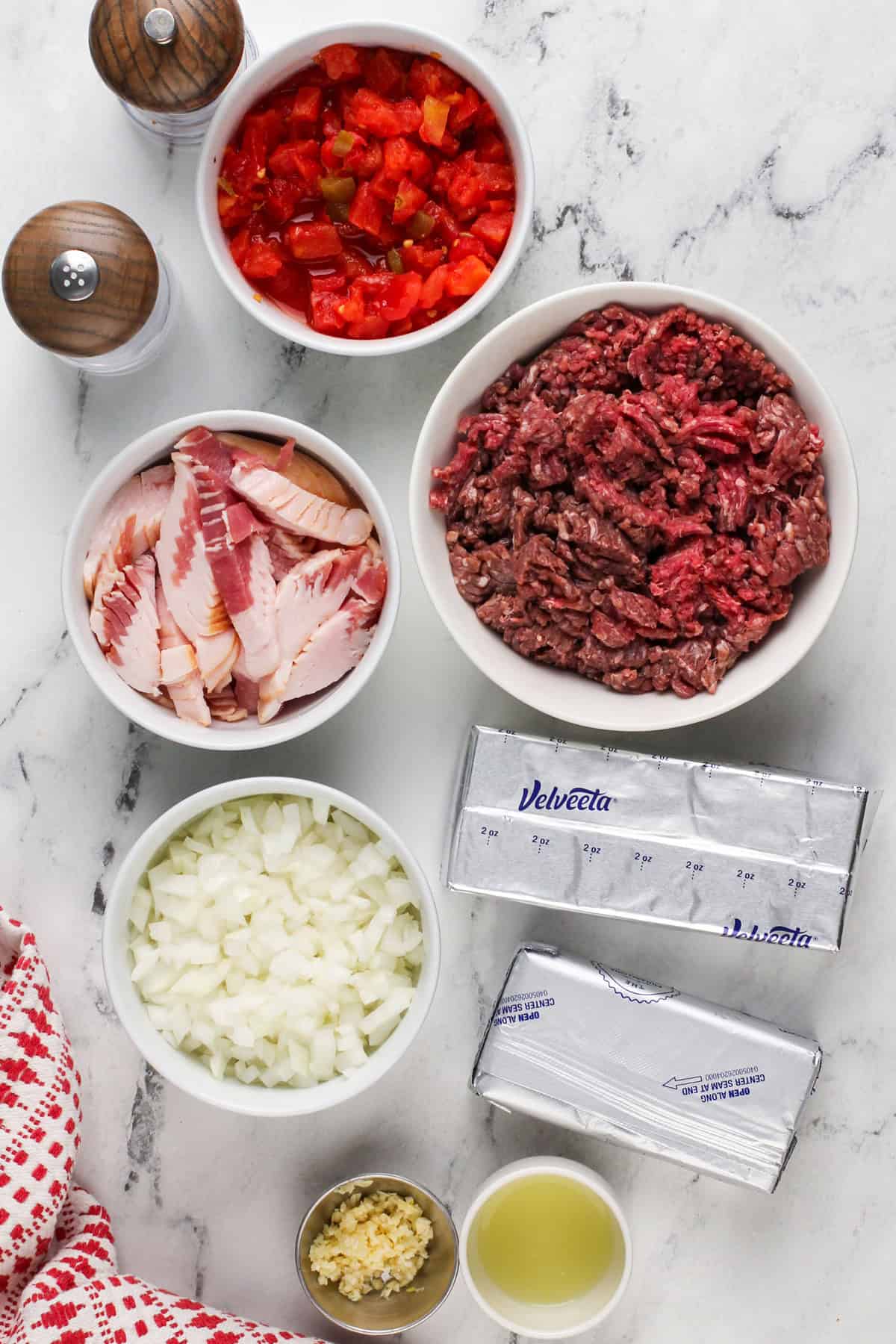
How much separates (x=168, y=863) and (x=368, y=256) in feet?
3.47

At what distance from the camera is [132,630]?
176cm

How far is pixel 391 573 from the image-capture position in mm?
1733

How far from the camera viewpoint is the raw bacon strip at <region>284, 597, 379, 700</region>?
1.75m

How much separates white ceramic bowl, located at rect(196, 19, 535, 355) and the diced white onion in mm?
759

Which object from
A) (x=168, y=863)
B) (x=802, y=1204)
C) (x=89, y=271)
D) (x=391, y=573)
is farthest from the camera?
(x=802, y=1204)

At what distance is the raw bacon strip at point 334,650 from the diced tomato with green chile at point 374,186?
45cm

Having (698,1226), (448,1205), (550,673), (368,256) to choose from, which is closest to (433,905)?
(550,673)

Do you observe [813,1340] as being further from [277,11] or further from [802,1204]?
[277,11]

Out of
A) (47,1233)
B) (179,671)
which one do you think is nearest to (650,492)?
(179,671)

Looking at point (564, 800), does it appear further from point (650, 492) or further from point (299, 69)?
point (299, 69)

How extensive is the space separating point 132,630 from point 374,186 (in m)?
0.80

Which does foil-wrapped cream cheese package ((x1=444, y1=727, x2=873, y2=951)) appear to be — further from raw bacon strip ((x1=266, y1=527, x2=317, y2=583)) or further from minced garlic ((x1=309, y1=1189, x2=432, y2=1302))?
minced garlic ((x1=309, y1=1189, x2=432, y2=1302))

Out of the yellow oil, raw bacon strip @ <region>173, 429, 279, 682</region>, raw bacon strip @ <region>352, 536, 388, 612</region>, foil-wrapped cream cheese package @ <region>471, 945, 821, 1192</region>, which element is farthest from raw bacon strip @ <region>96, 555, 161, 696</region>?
the yellow oil

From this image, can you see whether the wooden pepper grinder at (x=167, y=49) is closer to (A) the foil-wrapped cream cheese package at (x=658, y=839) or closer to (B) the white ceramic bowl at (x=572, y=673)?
(B) the white ceramic bowl at (x=572, y=673)
